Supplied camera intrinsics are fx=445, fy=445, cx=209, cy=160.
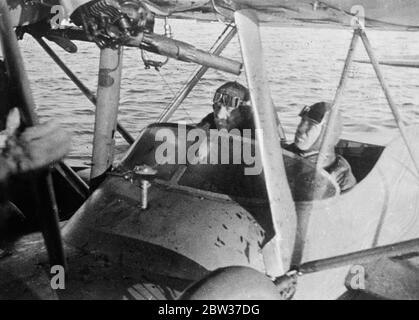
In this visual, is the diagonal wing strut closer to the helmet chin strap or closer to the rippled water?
the helmet chin strap

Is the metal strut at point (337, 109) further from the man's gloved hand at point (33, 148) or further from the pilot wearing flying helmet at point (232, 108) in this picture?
the man's gloved hand at point (33, 148)

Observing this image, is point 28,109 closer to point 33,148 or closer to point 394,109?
point 33,148

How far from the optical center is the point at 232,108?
5199mm

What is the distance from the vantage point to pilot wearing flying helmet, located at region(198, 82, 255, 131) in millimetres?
5207

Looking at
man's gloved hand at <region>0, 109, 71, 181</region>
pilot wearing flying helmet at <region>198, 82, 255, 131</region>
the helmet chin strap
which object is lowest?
the helmet chin strap

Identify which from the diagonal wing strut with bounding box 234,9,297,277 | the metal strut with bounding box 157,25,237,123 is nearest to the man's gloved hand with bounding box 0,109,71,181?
the diagonal wing strut with bounding box 234,9,297,277

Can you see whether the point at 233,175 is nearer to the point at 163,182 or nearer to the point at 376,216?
the point at 163,182

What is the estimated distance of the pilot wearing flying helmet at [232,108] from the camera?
5207 millimetres

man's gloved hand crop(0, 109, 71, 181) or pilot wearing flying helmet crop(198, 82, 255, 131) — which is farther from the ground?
man's gloved hand crop(0, 109, 71, 181)

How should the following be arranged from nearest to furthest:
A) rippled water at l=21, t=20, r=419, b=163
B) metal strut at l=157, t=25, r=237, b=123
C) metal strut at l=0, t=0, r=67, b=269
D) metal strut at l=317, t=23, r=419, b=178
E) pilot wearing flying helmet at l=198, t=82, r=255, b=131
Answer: metal strut at l=0, t=0, r=67, b=269 < metal strut at l=317, t=23, r=419, b=178 < pilot wearing flying helmet at l=198, t=82, r=255, b=131 < metal strut at l=157, t=25, r=237, b=123 < rippled water at l=21, t=20, r=419, b=163

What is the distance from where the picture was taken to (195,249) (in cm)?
319

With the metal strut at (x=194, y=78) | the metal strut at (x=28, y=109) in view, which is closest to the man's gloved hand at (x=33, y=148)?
the metal strut at (x=28, y=109)

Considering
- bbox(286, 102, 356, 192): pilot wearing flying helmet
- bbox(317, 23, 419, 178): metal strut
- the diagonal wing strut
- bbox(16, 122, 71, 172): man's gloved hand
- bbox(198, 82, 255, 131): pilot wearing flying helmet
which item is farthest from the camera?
bbox(198, 82, 255, 131): pilot wearing flying helmet
